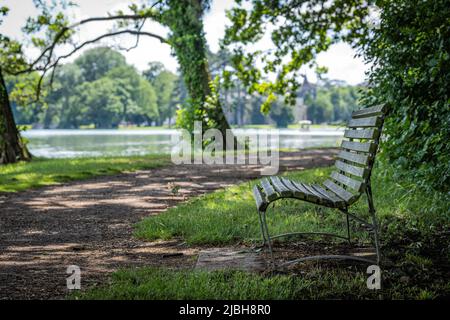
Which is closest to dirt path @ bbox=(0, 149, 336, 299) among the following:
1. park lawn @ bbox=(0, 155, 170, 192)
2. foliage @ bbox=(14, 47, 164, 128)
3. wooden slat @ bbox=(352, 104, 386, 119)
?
park lawn @ bbox=(0, 155, 170, 192)

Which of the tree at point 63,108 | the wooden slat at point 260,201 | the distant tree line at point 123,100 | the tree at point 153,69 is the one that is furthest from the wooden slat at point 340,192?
the tree at point 153,69

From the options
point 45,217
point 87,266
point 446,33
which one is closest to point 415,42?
point 446,33

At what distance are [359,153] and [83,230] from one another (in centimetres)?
343

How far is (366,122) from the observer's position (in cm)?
406

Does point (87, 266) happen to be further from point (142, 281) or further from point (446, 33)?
point (446, 33)

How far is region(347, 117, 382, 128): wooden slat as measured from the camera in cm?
370

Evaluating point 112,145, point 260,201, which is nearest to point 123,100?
point 112,145

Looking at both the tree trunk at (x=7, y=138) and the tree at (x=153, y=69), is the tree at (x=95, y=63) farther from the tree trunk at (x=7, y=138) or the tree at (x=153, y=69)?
the tree trunk at (x=7, y=138)

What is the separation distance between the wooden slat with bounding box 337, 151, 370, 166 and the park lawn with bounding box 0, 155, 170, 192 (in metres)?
6.76

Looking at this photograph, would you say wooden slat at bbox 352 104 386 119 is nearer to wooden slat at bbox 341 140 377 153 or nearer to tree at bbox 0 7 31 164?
wooden slat at bbox 341 140 377 153

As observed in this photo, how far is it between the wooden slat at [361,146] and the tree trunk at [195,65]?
1336cm

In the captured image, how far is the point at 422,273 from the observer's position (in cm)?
359

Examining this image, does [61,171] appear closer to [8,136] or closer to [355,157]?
[8,136]

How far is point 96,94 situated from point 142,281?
62885mm
